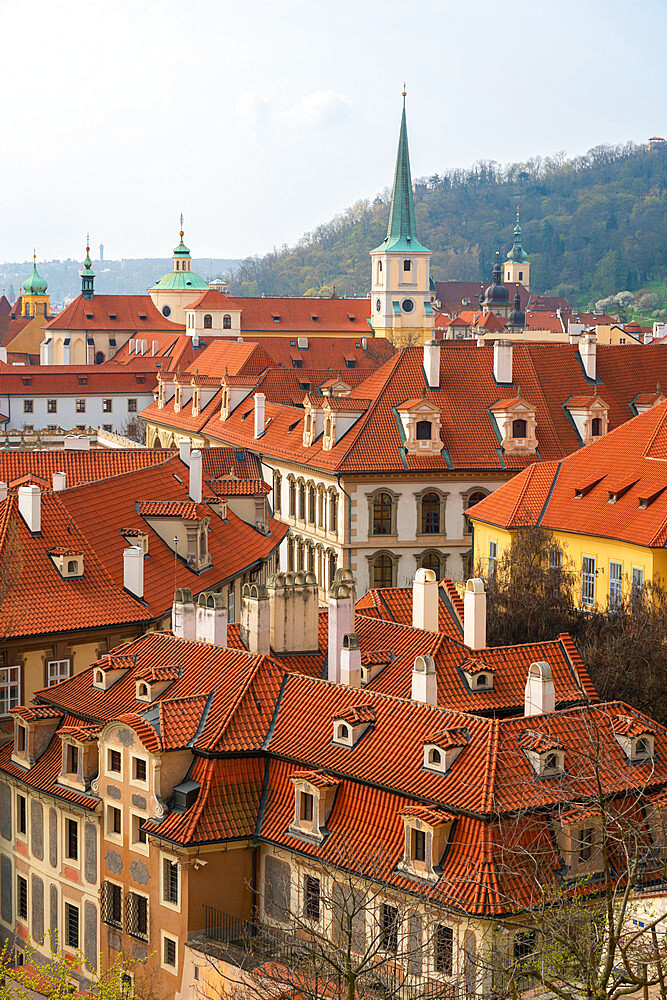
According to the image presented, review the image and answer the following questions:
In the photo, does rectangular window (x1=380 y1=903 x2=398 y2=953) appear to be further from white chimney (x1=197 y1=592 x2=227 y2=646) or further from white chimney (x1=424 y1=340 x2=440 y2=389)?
white chimney (x1=424 y1=340 x2=440 y2=389)

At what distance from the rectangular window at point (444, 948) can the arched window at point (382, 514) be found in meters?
40.7

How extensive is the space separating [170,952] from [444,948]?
23.4 feet

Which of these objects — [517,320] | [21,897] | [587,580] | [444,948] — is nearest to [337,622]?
[21,897]

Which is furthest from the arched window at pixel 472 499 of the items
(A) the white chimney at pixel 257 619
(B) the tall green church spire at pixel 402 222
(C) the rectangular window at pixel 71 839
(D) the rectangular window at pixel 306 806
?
(B) the tall green church spire at pixel 402 222

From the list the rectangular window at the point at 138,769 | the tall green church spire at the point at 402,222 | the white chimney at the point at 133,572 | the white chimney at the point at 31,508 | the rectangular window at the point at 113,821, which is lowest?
the rectangular window at the point at 113,821

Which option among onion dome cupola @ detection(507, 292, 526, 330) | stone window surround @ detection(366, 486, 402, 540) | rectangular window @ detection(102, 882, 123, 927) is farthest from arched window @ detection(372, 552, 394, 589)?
onion dome cupola @ detection(507, 292, 526, 330)

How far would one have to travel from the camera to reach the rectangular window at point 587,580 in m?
54.6

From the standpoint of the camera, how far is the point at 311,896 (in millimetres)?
32156

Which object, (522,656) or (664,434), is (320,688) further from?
(664,434)

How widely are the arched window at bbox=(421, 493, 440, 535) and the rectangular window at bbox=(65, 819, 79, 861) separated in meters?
34.3

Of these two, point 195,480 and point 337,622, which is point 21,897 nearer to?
A: point 337,622

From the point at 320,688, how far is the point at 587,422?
1520 inches

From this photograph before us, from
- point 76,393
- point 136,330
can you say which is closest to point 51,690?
point 76,393

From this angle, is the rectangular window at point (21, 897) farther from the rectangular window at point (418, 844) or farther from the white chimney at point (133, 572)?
the rectangular window at point (418, 844)
